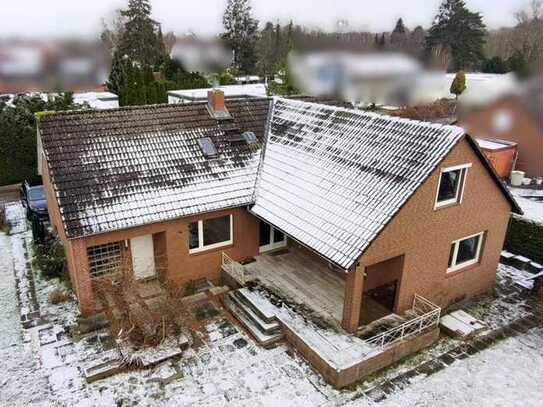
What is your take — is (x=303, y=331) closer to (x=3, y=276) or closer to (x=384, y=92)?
(x=3, y=276)

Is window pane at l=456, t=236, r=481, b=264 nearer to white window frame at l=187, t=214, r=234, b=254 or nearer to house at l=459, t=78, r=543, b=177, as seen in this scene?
white window frame at l=187, t=214, r=234, b=254

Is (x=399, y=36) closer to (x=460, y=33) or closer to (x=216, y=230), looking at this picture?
(x=460, y=33)

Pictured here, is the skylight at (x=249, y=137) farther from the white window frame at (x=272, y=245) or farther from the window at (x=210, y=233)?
the white window frame at (x=272, y=245)

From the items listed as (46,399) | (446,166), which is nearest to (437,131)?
(446,166)

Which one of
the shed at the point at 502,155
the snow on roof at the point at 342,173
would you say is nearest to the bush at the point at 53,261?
the snow on roof at the point at 342,173

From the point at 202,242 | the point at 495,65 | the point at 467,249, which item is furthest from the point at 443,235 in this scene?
the point at 495,65

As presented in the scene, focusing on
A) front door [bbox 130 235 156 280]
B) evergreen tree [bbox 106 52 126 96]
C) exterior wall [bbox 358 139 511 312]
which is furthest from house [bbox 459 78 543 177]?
evergreen tree [bbox 106 52 126 96]
